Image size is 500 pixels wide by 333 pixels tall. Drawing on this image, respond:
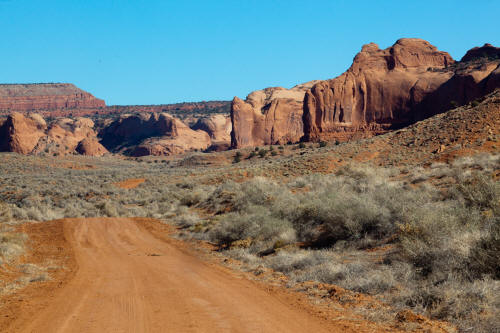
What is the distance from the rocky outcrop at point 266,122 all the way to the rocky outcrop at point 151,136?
28.5 metres

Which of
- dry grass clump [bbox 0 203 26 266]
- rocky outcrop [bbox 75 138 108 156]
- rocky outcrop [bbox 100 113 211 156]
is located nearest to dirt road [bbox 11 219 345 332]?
dry grass clump [bbox 0 203 26 266]

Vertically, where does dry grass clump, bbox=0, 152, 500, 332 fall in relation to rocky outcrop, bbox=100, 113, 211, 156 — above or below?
below

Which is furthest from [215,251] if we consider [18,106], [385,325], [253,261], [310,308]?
[18,106]

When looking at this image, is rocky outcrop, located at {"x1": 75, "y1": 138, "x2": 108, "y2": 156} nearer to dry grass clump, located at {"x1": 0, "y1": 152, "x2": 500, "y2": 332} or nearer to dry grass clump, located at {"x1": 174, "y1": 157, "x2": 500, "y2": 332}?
dry grass clump, located at {"x1": 0, "y1": 152, "x2": 500, "y2": 332}

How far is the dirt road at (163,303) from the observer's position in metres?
5.29

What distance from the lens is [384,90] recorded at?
64.8 m

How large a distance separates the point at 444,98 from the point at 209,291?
5982cm

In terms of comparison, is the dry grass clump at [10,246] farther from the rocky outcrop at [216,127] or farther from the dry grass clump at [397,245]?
the rocky outcrop at [216,127]

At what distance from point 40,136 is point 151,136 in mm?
34032

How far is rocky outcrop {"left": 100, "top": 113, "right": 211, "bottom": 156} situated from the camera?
109500 millimetres

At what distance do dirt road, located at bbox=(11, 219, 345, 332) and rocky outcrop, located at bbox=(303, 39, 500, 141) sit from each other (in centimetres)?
5849

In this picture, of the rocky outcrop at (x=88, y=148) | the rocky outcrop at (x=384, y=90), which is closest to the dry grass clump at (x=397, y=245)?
the rocky outcrop at (x=384, y=90)

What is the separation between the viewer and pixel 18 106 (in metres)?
184

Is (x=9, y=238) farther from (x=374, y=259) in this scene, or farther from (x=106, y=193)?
(x=106, y=193)
